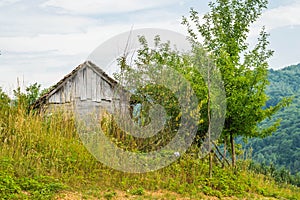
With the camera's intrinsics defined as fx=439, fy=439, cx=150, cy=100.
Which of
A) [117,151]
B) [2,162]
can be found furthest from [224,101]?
[2,162]

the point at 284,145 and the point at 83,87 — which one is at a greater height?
the point at 83,87

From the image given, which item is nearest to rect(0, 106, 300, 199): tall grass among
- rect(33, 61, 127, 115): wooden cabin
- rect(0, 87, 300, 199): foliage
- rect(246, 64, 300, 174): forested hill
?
rect(0, 87, 300, 199): foliage

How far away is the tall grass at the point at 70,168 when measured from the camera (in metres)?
7.62

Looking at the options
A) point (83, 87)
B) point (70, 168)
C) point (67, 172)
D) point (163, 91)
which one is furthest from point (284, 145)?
point (67, 172)

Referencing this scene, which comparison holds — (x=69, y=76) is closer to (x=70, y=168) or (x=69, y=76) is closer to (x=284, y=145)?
(x=70, y=168)

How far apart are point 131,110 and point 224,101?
93.2 inches

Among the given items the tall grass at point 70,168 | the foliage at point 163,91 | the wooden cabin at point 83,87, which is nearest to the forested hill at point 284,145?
the wooden cabin at point 83,87

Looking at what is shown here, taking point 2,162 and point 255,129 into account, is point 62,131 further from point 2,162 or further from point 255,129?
point 255,129

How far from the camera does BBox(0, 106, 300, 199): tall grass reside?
25.0 feet

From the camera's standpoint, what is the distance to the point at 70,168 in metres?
8.18

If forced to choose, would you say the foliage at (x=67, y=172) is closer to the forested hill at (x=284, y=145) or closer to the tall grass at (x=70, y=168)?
the tall grass at (x=70, y=168)

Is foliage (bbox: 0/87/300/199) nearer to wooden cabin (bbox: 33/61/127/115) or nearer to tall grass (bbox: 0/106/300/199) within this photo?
tall grass (bbox: 0/106/300/199)

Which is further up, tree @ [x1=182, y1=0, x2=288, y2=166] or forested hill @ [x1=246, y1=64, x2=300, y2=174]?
tree @ [x1=182, y1=0, x2=288, y2=166]

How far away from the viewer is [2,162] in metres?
7.43
